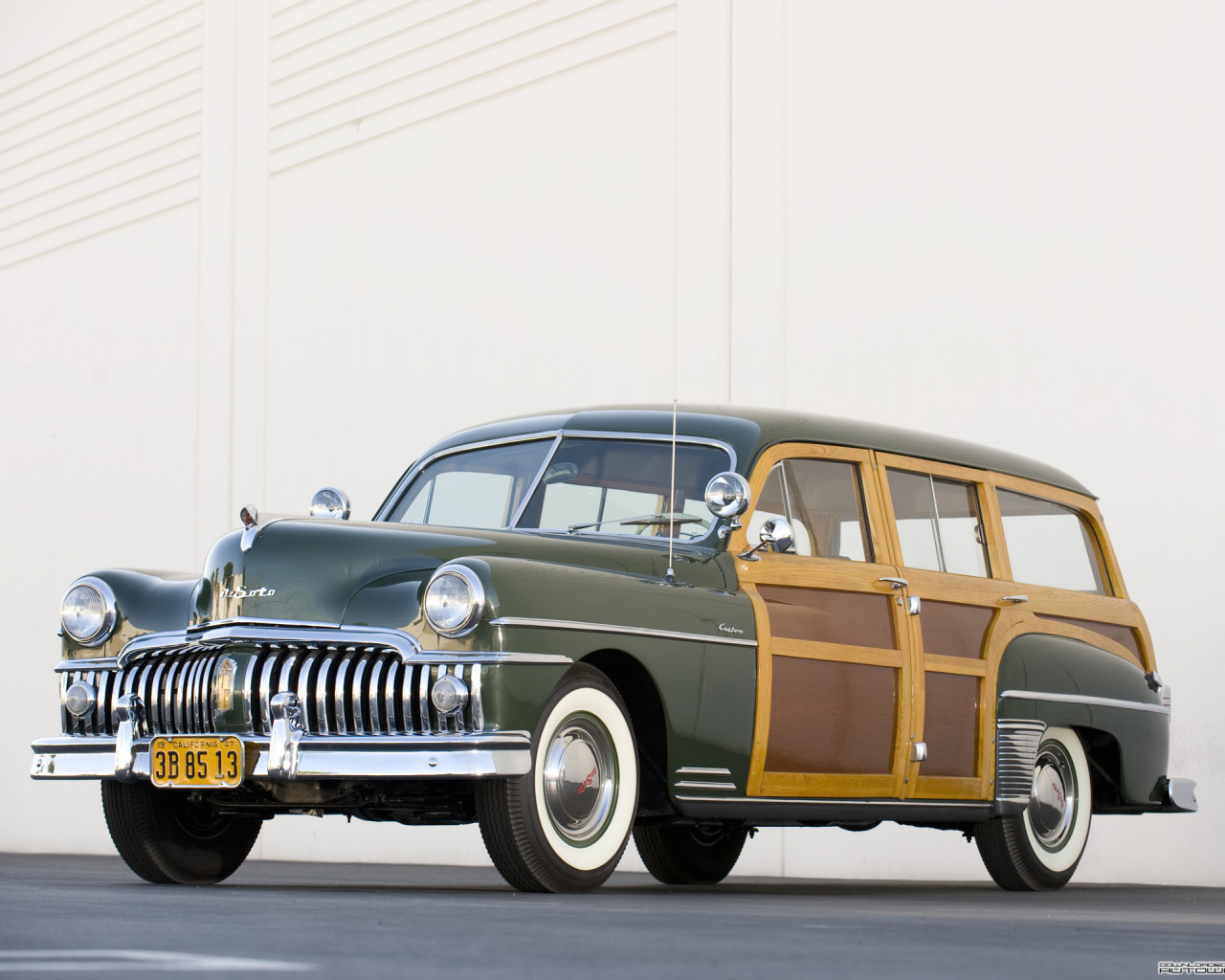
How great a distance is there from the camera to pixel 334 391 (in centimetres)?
1451

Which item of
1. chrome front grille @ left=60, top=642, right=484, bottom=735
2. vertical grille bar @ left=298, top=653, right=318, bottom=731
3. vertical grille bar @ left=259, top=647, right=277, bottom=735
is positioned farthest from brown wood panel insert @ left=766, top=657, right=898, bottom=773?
vertical grille bar @ left=259, top=647, right=277, bottom=735

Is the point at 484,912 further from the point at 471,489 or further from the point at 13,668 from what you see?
the point at 13,668

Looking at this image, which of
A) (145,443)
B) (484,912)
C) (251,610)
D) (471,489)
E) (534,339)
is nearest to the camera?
(484,912)

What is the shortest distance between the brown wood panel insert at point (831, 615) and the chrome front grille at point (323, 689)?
1.54 meters

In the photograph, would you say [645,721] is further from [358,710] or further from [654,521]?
[358,710]

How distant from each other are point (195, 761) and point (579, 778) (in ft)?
4.14

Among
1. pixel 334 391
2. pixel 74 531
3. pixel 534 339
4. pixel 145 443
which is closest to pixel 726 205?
pixel 534 339

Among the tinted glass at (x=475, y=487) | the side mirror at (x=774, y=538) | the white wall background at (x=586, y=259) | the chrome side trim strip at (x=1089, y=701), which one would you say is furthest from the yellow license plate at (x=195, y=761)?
the white wall background at (x=586, y=259)

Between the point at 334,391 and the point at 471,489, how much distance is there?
7.37m

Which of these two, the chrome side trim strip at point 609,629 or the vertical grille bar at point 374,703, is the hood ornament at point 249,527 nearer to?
the vertical grille bar at point 374,703

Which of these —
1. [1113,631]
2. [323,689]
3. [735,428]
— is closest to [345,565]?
[323,689]

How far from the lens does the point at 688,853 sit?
28.1 feet

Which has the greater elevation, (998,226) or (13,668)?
(998,226)

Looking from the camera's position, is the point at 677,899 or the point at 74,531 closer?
the point at 677,899
